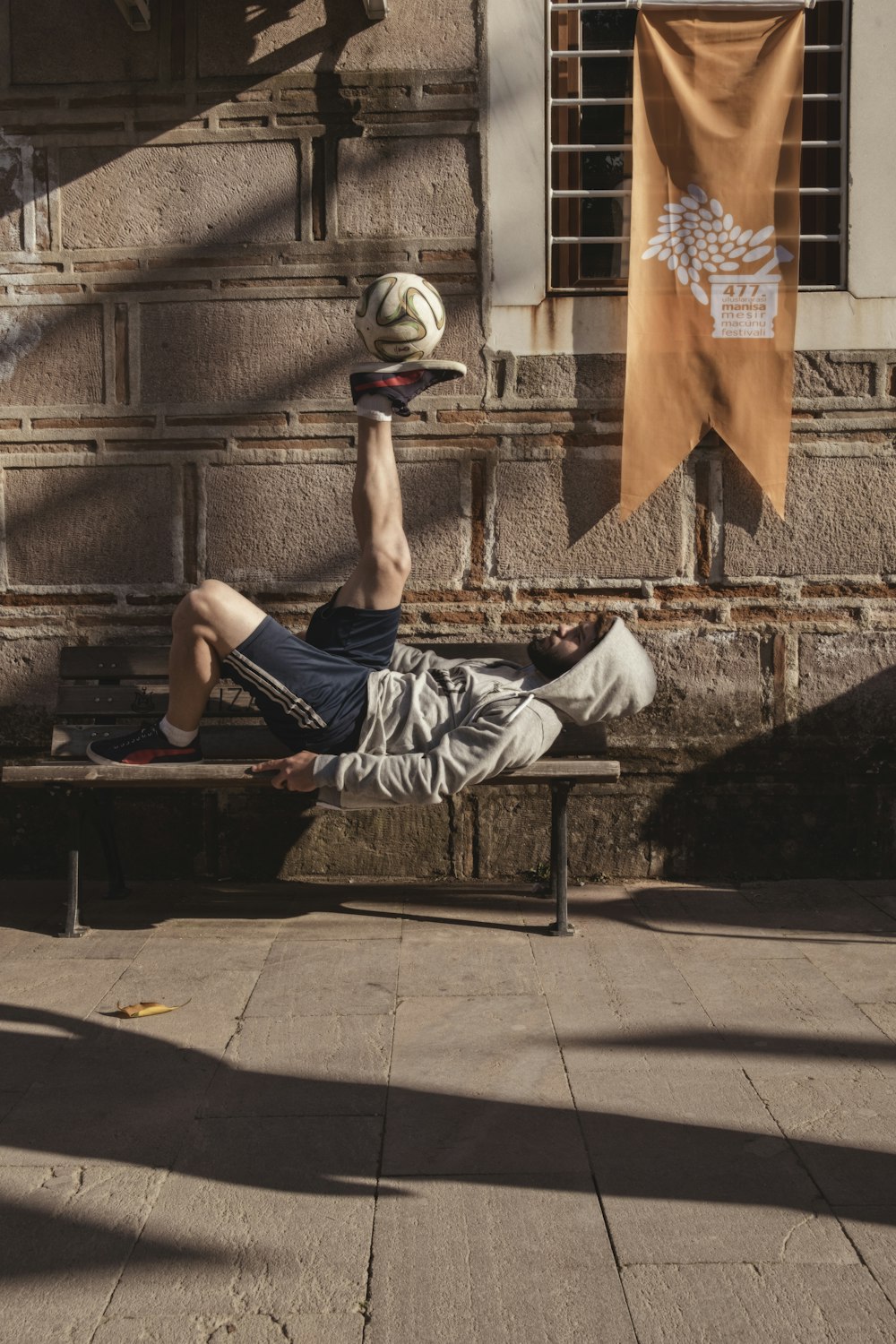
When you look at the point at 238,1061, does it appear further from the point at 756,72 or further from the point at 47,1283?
the point at 756,72

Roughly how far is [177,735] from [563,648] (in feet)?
4.91

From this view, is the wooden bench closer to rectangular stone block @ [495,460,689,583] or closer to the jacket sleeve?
the jacket sleeve

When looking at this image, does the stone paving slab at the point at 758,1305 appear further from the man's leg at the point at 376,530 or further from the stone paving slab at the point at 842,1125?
the man's leg at the point at 376,530

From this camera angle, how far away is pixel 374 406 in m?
4.73

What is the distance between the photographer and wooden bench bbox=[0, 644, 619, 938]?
468 centimetres

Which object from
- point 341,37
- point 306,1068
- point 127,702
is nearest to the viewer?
point 306,1068

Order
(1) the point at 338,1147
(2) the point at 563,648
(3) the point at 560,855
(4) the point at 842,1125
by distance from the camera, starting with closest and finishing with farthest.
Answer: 1. (1) the point at 338,1147
2. (4) the point at 842,1125
3. (2) the point at 563,648
4. (3) the point at 560,855

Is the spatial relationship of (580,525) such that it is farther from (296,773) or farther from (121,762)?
(121,762)

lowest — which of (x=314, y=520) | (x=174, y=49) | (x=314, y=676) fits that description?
(x=314, y=676)

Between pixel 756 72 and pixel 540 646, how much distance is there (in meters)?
2.75

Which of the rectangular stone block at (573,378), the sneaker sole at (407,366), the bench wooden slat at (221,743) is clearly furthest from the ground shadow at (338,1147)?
the rectangular stone block at (573,378)

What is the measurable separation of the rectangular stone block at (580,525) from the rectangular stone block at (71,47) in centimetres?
238

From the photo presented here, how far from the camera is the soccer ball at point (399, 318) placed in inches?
185

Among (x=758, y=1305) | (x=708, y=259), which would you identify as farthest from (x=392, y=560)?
(x=758, y=1305)
